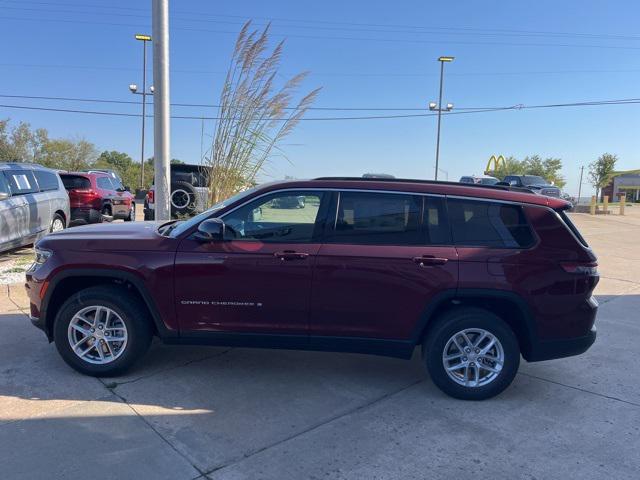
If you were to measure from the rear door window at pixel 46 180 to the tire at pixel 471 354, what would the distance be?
27.1 feet

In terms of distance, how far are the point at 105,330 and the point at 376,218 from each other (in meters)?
2.43

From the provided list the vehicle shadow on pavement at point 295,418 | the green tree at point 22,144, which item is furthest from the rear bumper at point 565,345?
the green tree at point 22,144

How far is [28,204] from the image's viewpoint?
850cm

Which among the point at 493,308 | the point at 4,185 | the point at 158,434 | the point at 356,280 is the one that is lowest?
the point at 158,434

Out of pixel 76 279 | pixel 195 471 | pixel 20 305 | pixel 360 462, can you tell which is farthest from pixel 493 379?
pixel 20 305

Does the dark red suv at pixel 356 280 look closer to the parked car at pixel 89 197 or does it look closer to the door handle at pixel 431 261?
the door handle at pixel 431 261

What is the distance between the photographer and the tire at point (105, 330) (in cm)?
404

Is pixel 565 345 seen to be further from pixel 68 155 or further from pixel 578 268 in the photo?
pixel 68 155

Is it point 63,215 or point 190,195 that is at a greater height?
point 190,195

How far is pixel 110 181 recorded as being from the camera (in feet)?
44.3

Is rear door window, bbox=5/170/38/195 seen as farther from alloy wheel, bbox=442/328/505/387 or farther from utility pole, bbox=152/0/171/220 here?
alloy wheel, bbox=442/328/505/387

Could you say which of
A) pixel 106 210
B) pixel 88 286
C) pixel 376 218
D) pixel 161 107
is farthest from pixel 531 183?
pixel 88 286

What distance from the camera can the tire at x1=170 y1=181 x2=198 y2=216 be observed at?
9.08 meters

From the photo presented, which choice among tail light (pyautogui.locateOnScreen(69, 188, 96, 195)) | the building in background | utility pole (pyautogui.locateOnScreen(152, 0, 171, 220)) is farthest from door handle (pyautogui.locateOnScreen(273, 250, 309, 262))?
the building in background
